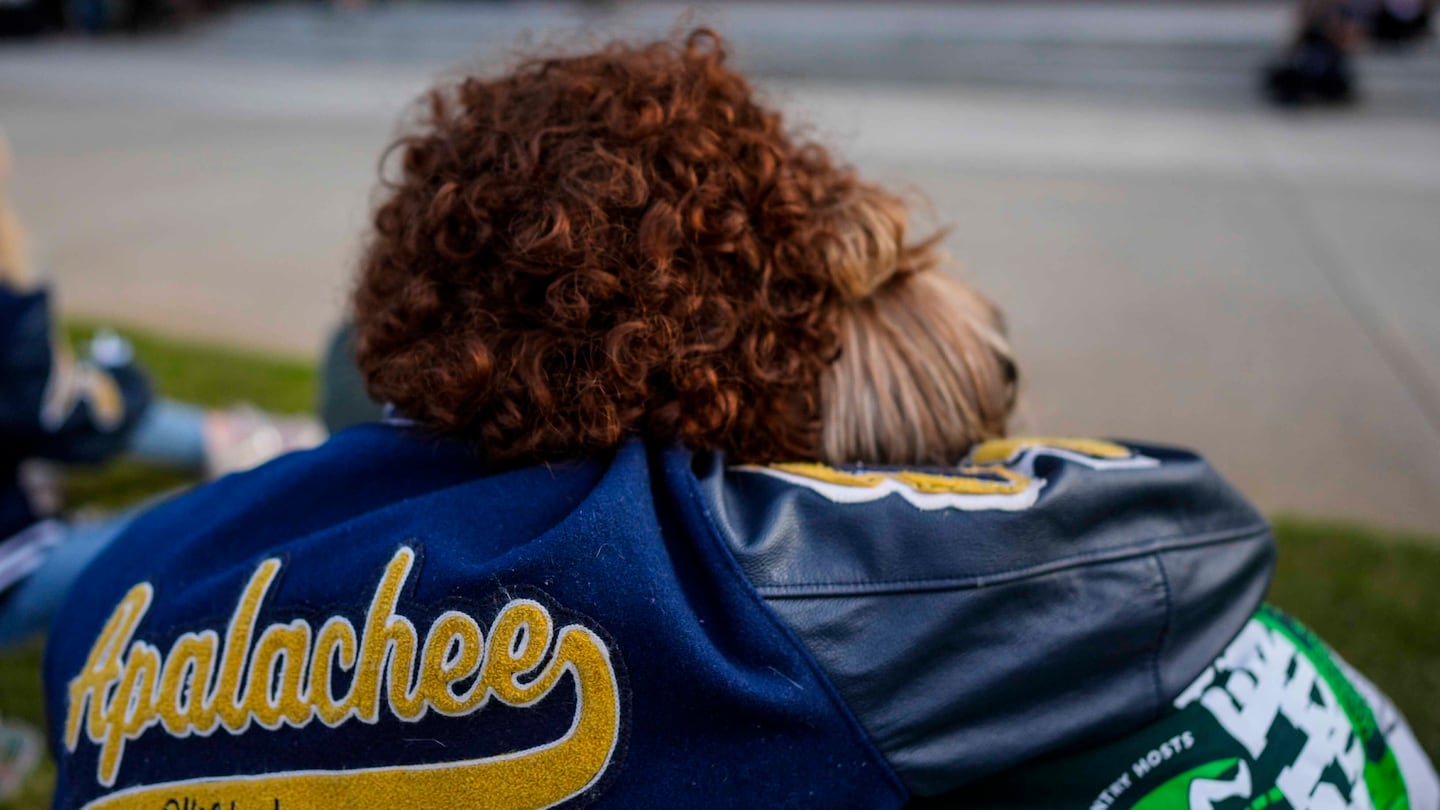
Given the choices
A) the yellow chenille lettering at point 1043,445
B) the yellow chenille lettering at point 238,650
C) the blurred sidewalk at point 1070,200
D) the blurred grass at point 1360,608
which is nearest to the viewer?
the yellow chenille lettering at point 238,650

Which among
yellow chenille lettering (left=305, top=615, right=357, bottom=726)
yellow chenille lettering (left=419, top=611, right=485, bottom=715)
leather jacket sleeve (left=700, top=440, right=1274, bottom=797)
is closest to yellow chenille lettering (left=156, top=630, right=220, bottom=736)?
yellow chenille lettering (left=305, top=615, right=357, bottom=726)

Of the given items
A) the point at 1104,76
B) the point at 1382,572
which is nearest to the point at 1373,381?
the point at 1382,572

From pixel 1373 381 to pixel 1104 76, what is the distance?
6157mm

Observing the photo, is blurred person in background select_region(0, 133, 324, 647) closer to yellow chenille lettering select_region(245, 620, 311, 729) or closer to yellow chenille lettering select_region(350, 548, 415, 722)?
yellow chenille lettering select_region(245, 620, 311, 729)

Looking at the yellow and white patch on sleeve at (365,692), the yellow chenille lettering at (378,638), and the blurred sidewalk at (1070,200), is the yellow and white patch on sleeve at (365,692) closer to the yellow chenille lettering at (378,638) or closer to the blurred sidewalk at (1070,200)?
the yellow chenille lettering at (378,638)

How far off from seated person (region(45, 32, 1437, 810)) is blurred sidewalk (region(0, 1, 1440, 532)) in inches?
14.9

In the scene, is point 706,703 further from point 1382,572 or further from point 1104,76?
point 1104,76

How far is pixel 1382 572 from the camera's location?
282cm

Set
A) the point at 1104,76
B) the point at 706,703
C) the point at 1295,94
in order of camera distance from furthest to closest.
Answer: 1. the point at 1104,76
2. the point at 1295,94
3. the point at 706,703

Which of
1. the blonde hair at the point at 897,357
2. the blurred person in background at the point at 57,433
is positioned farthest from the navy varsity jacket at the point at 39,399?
the blonde hair at the point at 897,357

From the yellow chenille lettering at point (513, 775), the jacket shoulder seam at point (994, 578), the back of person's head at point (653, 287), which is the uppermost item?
the back of person's head at point (653, 287)

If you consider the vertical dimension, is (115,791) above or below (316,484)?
below

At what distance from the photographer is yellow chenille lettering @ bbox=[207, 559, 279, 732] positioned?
1.07 metres

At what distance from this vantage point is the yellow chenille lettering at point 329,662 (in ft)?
3.37
